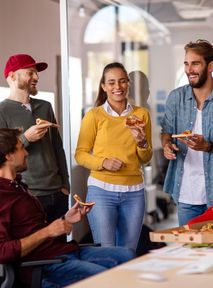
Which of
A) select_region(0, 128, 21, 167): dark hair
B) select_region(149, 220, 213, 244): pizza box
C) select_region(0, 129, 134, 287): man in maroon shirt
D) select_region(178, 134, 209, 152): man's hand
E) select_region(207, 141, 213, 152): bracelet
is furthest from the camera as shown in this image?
select_region(207, 141, 213, 152): bracelet

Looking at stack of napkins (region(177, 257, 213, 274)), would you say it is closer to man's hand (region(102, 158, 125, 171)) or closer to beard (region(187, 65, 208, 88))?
man's hand (region(102, 158, 125, 171))

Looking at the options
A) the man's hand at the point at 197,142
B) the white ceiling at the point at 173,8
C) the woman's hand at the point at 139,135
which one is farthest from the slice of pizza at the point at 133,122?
the white ceiling at the point at 173,8

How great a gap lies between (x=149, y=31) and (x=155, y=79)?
2.55ft

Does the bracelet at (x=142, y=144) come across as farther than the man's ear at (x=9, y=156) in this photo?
Yes

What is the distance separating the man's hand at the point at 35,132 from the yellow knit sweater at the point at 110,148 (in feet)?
1.19

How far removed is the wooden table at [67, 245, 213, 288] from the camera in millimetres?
2492

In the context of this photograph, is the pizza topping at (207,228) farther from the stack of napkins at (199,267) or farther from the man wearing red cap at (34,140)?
the man wearing red cap at (34,140)

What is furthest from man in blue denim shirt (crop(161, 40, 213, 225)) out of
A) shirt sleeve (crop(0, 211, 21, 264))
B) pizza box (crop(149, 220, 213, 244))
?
shirt sleeve (crop(0, 211, 21, 264))

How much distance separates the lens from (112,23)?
23.7ft

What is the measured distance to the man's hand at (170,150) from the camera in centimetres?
456

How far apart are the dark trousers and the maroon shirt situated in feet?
2.55

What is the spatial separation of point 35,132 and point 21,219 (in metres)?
0.81

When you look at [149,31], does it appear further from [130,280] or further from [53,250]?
[130,280]

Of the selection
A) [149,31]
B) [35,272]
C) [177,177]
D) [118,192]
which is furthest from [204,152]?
[149,31]
